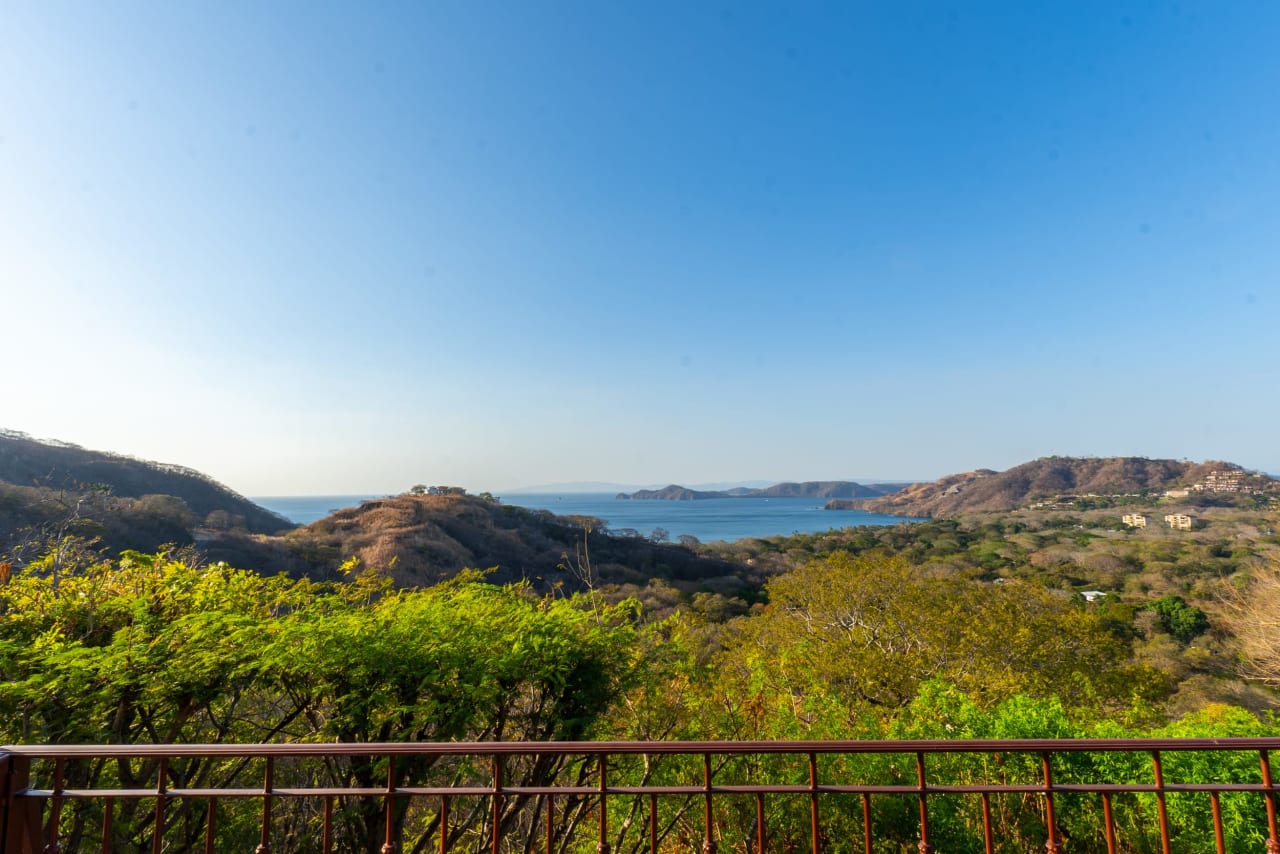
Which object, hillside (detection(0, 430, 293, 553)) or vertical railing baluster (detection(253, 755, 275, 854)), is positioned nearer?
vertical railing baluster (detection(253, 755, 275, 854))

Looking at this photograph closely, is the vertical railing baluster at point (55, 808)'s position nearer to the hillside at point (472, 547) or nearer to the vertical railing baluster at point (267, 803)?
the vertical railing baluster at point (267, 803)

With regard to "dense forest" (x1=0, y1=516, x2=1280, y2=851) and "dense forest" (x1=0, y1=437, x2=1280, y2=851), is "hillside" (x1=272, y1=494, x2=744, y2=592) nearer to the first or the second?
"dense forest" (x1=0, y1=437, x2=1280, y2=851)

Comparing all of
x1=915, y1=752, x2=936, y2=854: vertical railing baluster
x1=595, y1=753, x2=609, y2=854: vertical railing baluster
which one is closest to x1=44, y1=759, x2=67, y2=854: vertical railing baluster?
x1=595, y1=753, x2=609, y2=854: vertical railing baluster

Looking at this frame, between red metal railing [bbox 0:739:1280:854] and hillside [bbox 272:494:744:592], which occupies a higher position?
red metal railing [bbox 0:739:1280:854]

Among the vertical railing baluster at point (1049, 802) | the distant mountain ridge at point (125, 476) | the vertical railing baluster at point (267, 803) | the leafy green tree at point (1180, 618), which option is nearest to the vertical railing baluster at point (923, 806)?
the vertical railing baluster at point (1049, 802)

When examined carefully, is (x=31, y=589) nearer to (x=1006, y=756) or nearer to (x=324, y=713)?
(x=324, y=713)

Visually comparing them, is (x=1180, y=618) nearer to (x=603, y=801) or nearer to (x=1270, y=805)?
(x=1270, y=805)

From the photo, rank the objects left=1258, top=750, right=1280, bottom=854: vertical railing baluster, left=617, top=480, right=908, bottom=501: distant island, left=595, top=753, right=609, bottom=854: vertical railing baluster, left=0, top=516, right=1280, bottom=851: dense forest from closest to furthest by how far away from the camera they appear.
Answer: left=1258, top=750, right=1280, bottom=854: vertical railing baluster < left=595, top=753, right=609, bottom=854: vertical railing baluster < left=0, top=516, right=1280, bottom=851: dense forest < left=617, top=480, right=908, bottom=501: distant island

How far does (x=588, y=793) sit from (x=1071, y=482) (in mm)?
106097

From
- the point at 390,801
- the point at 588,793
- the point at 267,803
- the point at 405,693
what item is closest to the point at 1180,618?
the point at 588,793

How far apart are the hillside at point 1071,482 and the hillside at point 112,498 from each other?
91.7 m

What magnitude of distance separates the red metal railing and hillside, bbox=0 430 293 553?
18.0m

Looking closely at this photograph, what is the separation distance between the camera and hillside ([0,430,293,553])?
2000 centimetres

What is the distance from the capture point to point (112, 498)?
23.7 meters
